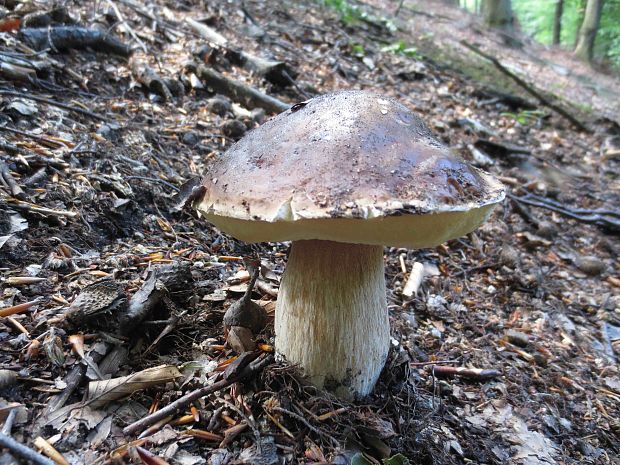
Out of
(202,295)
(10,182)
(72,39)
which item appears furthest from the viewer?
(72,39)

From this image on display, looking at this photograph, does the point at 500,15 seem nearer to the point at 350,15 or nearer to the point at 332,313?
the point at 350,15

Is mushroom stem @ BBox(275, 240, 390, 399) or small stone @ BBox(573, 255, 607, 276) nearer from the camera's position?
mushroom stem @ BBox(275, 240, 390, 399)

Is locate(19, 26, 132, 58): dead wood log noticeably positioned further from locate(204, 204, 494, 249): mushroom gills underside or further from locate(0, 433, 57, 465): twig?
locate(0, 433, 57, 465): twig

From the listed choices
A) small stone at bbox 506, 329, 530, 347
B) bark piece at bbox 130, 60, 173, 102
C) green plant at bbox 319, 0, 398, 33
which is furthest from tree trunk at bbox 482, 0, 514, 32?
small stone at bbox 506, 329, 530, 347

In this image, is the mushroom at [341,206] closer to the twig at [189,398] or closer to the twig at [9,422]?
the twig at [189,398]

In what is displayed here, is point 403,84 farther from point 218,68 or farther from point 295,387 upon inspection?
point 295,387

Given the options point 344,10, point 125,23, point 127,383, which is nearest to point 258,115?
point 125,23
